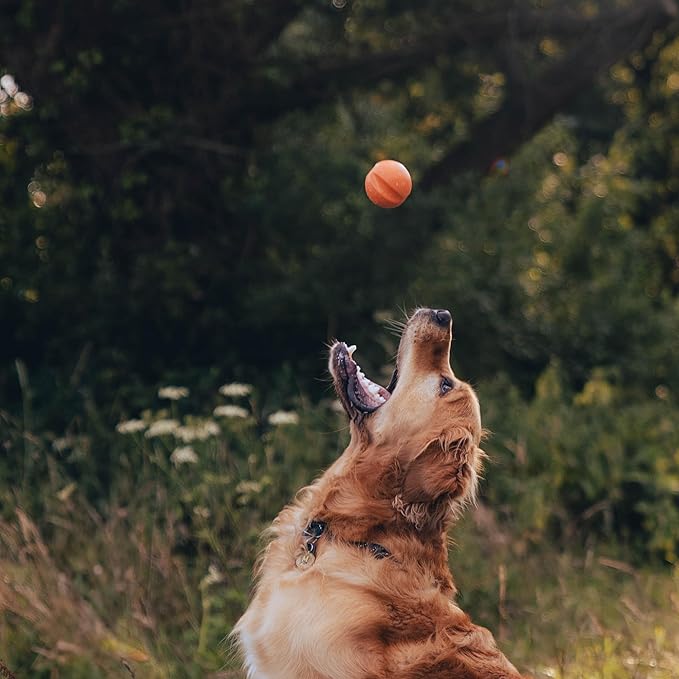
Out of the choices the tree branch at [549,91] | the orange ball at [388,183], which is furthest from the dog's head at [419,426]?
the tree branch at [549,91]

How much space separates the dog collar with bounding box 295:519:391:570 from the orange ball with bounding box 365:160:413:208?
189 centimetres

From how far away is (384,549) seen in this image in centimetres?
368

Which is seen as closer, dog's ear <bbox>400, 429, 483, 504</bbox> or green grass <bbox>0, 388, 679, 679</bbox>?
dog's ear <bbox>400, 429, 483, 504</bbox>

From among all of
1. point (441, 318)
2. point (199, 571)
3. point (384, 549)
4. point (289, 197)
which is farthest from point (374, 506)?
point (289, 197)

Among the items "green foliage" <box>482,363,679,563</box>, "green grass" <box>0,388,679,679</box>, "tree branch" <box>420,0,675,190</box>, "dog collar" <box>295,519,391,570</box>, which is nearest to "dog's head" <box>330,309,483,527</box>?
"dog collar" <box>295,519,391,570</box>

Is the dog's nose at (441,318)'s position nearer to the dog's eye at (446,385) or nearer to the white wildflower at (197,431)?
the dog's eye at (446,385)

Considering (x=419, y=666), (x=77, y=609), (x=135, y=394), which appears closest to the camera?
(x=419, y=666)

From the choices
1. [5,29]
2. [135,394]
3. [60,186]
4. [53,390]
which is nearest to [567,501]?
[135,394]

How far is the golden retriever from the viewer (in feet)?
11.3

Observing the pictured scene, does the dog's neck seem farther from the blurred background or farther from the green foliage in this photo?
the green foliage

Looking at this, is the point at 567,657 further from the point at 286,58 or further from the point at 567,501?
the point at 286,58

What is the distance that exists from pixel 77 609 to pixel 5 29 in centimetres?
397

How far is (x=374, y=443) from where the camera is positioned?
3.92m

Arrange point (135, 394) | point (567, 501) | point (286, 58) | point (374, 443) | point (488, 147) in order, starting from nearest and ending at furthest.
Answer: point (374, 443) < point (567, 501) < point (135, 394) < point (286, 58) < point (488, 147)
